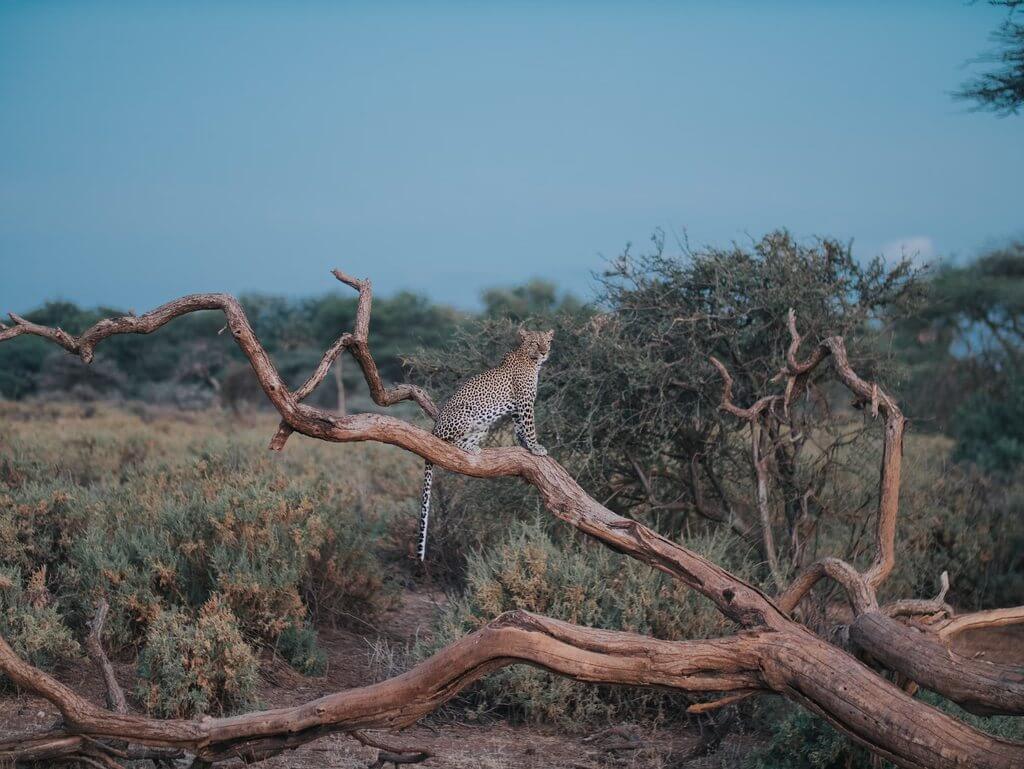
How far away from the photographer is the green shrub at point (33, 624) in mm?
6637

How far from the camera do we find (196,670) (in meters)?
6.20

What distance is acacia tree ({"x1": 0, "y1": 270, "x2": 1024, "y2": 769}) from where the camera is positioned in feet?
14.6

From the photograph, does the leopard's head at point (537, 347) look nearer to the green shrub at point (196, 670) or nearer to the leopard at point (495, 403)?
the leopard at point (495, 403)

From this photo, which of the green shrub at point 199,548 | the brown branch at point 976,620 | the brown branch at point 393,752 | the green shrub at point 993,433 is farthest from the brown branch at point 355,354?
the green shrub at point 993,433

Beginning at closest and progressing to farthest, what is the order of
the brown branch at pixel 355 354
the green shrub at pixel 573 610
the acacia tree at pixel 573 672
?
1. the acacia tree at pixel 573 672
2. the brown branch at pixel 355 354
3. the green shrub at pixel 573 610

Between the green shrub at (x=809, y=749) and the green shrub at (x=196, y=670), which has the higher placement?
the green shrub at (x=809, y=749)

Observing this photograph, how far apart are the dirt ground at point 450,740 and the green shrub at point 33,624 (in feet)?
0.85

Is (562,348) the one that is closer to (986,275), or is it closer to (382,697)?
(382,697)

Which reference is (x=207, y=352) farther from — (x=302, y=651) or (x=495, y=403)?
(x=495, y=403)

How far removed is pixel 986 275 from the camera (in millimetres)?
26562

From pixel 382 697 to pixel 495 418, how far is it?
204cm

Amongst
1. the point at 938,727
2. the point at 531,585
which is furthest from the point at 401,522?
the point at 938,727

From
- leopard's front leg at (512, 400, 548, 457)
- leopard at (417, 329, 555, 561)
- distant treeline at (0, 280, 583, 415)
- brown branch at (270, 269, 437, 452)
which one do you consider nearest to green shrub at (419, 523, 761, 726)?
leopard at (417, 329, 555, 561)

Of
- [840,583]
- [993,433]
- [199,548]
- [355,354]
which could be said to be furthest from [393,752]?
[993,433]
